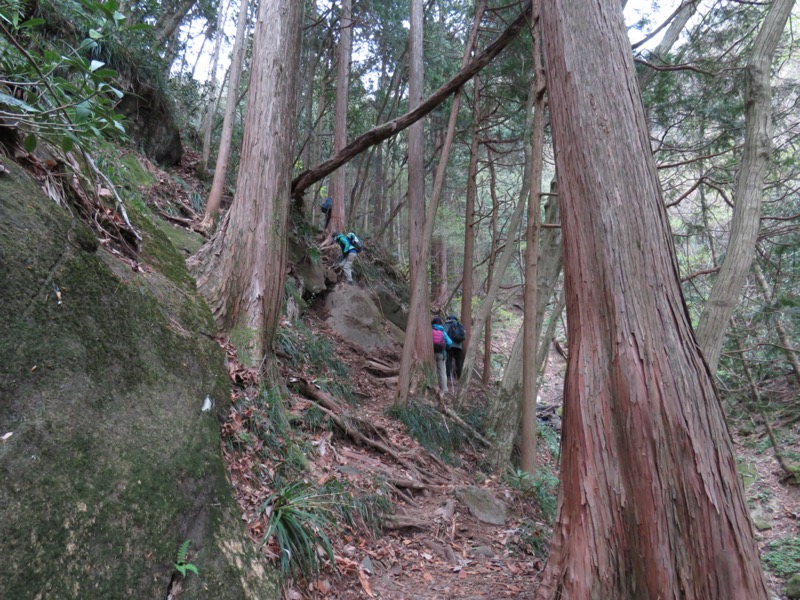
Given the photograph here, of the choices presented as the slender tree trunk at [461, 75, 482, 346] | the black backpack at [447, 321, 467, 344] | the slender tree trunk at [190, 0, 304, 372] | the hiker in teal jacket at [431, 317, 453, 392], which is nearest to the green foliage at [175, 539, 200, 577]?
the slender tree trunk at [190, 0, 304, 372]

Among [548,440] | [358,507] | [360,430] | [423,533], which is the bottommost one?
[423,533]

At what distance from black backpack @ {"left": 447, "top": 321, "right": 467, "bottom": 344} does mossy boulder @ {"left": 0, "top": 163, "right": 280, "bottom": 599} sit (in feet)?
28.8

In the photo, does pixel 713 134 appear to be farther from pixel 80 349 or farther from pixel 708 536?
pixel 80 349

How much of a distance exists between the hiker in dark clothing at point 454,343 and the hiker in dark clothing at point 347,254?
273cm

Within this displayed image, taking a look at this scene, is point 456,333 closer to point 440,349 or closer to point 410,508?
point 440,349

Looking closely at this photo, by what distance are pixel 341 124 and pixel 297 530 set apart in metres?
11.6

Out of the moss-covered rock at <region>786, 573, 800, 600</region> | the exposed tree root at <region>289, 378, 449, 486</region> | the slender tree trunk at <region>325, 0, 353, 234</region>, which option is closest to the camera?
the exposed tree root at <region>289, 378, 449, 486</region>

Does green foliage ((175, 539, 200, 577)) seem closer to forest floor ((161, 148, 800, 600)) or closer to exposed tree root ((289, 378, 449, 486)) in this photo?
forest floor ((161, 148, 800, 600))

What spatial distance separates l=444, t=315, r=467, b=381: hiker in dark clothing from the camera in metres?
11.9

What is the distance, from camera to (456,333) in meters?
11.9

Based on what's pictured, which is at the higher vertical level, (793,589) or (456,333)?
(456,333)

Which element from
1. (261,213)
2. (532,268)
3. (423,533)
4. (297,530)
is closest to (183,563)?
(297,530)

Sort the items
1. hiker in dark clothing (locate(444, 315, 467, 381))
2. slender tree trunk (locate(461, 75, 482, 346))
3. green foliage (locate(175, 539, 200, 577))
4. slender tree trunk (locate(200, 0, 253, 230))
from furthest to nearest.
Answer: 1. slender tree trunk (locate(461, 75, 482, 346))
2. hiker in dark clothing (locate(444, 315, 467, 381))
3. slender tree trunk (locate(200, 0, 253, 230))
4. green foliage (locate(175, 539, 200, 577))

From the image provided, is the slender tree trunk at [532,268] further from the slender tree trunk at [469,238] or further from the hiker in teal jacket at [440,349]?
the slender tree trunk at [469,238]
